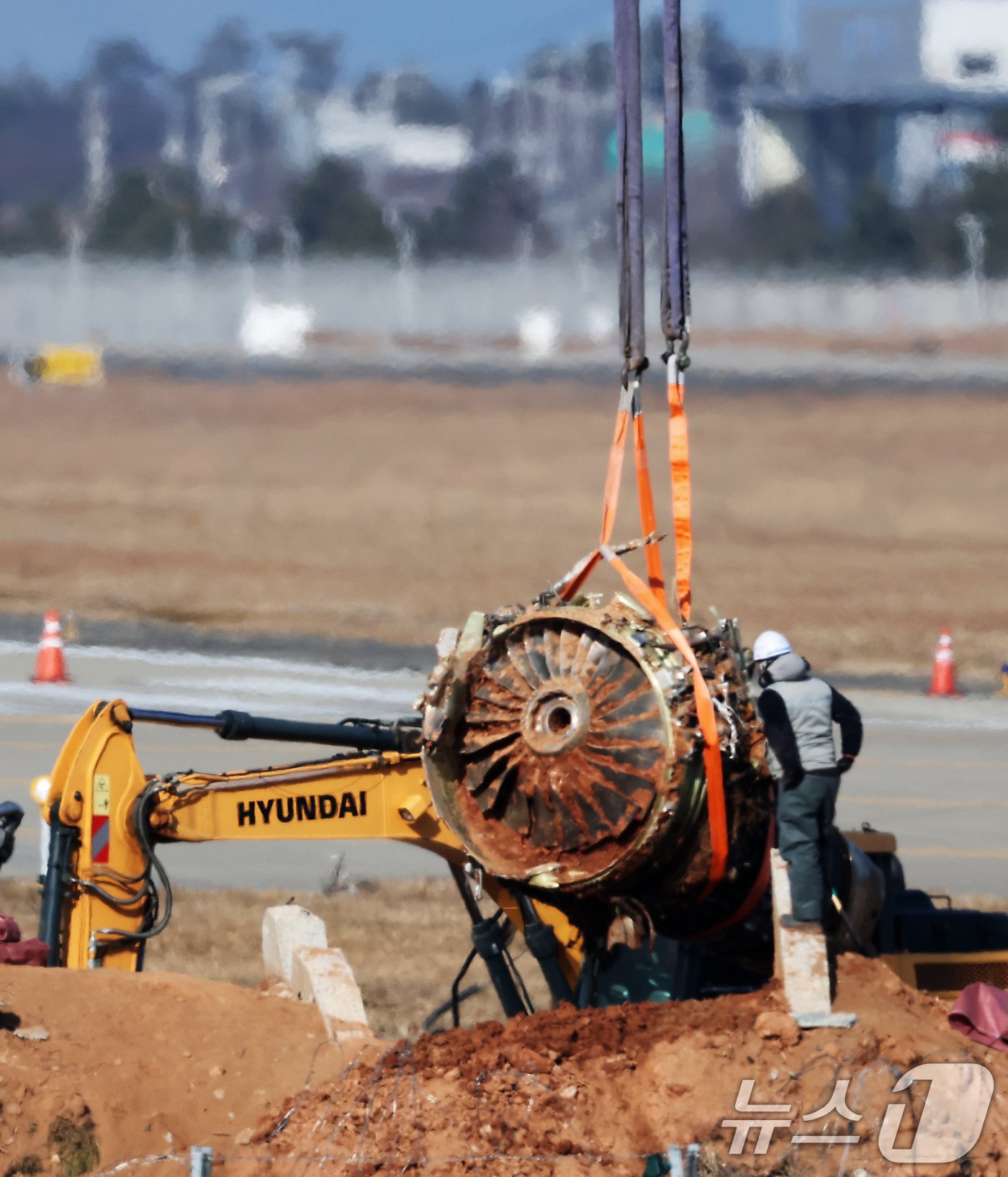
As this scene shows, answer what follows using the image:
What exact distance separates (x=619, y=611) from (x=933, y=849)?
10.3 meters

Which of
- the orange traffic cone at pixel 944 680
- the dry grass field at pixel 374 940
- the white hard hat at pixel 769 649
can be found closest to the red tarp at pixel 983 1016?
the white hard hat at pixel 769 649

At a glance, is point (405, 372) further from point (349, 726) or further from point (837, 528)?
point (349, 726)

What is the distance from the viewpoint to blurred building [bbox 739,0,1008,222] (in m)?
68.0

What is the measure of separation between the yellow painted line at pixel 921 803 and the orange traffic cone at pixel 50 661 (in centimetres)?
1109

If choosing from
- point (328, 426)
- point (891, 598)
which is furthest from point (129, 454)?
point (891, 598)

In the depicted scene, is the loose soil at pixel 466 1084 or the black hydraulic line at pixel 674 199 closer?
the loose soil at pixel 466 1084

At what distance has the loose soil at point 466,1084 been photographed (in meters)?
8.35

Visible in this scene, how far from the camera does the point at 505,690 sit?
31.4ft

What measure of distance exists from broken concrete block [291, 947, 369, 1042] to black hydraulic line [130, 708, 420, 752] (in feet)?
3.80

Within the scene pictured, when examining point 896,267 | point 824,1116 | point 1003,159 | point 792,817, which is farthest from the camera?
point 1003,159

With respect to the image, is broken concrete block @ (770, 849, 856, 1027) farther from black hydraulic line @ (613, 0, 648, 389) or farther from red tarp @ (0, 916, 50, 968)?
red tarp @ (0, 916, 50, 968)

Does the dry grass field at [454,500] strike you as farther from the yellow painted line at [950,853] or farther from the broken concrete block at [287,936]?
the broken concrete block at [287,936]

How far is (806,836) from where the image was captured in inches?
358

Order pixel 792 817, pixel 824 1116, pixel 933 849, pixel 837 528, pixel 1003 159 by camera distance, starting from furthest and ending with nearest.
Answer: pixel 1003 159 → pixel 837 528 → pixel 933 849 → pixel 792 817 → pixel 824 1116
